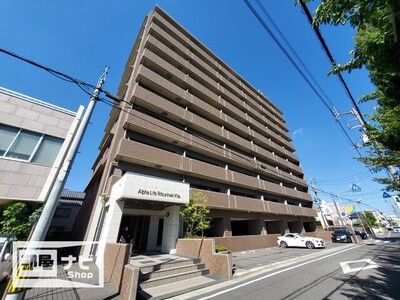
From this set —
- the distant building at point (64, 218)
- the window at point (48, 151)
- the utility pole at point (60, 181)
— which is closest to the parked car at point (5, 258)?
the utility pole at point (60, 181)

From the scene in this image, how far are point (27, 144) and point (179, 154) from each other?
10858 mm

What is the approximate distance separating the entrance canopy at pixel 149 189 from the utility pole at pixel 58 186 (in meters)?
5.38

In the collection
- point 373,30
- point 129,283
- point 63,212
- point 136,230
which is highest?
point 63,212

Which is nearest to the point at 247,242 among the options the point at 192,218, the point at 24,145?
the point at 192,218

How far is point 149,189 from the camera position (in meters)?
12.2

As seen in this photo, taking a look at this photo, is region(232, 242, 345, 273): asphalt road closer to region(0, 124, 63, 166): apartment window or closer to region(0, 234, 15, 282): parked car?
region(0, 234, 15, 282): parked car

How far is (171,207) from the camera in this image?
13586 mm

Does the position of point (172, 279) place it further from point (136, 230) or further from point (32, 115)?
point (32, 115)

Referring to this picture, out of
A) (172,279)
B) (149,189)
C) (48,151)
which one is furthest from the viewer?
(48,151)

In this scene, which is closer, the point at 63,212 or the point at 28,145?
the point at 28,145

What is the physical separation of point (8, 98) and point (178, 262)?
13.7 metres

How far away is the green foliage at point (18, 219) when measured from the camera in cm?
980

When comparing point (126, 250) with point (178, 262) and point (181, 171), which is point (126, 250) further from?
point (181, 171)

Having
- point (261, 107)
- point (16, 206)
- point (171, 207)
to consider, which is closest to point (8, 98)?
point (16, 206)
